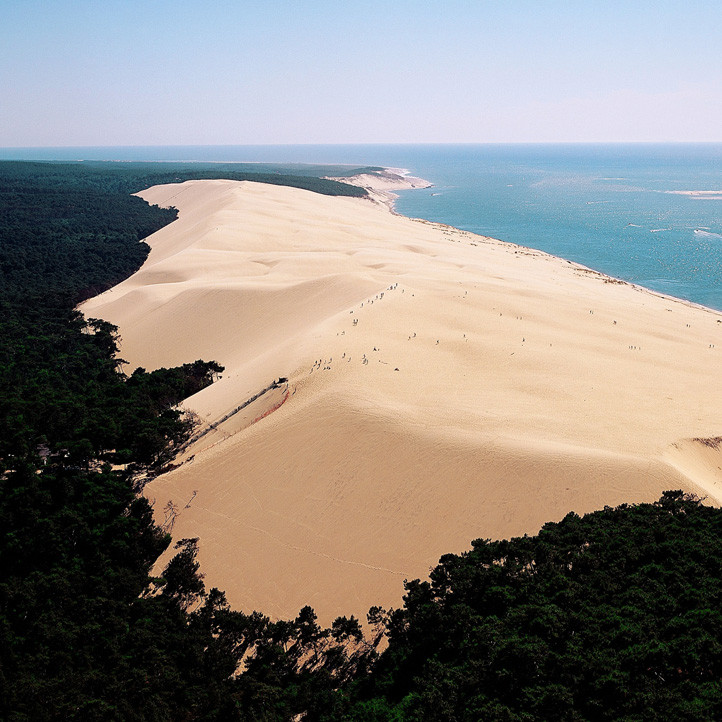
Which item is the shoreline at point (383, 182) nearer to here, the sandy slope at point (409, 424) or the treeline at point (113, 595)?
the sandy slope at point (409, 424)

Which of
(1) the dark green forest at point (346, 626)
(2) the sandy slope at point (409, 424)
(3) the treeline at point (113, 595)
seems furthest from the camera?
(2) the sandy slope at point (409, 424)

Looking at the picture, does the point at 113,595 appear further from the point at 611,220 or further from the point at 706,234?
the point at 611,220

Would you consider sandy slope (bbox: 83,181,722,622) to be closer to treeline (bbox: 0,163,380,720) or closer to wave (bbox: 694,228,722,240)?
treeline (bbox: 0,163,380,720)

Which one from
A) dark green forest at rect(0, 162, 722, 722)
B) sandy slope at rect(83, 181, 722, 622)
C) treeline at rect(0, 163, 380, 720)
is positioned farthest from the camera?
sandy slope at rect(83, 181, 722, 622)

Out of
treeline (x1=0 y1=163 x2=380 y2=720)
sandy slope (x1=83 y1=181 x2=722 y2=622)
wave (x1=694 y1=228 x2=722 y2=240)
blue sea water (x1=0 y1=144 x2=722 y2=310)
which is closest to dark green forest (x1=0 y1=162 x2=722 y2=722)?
treeline (x1=0 y1=163 x2=380 y2=720)

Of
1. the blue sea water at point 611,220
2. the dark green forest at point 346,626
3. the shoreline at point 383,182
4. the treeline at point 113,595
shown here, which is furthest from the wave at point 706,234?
the dark green forest at point 346,626

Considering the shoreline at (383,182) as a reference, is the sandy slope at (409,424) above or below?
below

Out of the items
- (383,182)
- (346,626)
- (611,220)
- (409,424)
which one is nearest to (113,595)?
(346,626)

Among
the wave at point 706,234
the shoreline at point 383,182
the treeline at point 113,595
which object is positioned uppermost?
the shoreline at point 383,182
